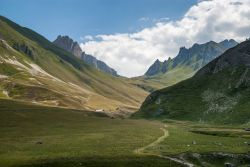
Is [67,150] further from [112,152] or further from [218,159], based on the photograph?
[218,159]

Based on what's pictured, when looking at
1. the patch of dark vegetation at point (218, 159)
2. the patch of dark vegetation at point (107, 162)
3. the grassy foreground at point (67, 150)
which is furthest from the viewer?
the patch of dark vegetation at point (218, 159)

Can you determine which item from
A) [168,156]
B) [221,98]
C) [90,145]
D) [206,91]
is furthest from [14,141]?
[206,91]

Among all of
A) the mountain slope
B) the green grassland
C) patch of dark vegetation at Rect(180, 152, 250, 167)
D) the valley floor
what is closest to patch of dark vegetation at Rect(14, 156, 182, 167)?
the valley floor

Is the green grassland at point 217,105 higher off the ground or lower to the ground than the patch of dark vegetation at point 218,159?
higher

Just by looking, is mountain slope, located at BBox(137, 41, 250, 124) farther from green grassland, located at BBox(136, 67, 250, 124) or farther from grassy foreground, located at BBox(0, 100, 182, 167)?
grassy foreground, located at BBox(0, 100, 182, 167)

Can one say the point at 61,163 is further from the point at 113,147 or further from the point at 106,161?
the point at 113,147

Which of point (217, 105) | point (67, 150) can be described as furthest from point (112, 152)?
point (217, 105)

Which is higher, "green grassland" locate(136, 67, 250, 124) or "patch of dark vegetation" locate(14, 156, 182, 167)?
"green grassland" locate(136, 67, 250, 124)

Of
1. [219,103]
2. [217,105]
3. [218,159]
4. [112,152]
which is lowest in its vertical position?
[218,159]

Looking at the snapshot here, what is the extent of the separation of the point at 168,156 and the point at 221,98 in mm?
123679

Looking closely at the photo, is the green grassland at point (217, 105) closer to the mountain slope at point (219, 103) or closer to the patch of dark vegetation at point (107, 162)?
the mountain slope at point (219, 103)

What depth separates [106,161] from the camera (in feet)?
188

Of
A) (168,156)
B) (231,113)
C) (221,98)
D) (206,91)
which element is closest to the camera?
(168,156)

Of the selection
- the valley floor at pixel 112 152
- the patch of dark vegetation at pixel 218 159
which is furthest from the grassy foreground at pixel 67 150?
the patch of dark vegetation at pixel 218 159
